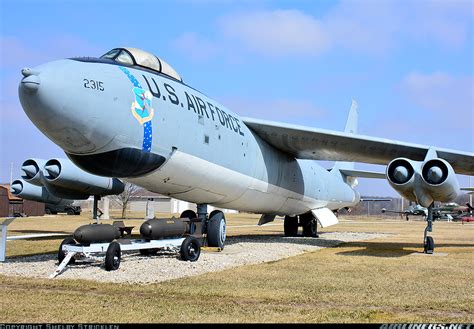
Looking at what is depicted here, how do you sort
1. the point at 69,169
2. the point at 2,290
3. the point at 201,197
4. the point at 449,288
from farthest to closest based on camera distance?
the point at 69,169, the point at 201,197, the point at 449,288, the point at 2,290

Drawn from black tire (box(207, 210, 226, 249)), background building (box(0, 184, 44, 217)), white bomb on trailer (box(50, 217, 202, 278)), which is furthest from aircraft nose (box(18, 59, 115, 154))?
background building (box(0, 184, 44, 217))

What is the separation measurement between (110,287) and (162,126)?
3.79m

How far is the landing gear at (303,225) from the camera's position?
71.9ft

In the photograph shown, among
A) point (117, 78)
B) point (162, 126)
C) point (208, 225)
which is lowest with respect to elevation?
point (208, 225)

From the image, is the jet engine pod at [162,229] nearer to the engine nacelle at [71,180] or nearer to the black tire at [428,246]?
the engine nacelle at [71,180]

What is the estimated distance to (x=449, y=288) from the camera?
28.0 ft

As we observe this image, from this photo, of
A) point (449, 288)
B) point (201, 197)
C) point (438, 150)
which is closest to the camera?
point (449, 288)

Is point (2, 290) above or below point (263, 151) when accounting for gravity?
below

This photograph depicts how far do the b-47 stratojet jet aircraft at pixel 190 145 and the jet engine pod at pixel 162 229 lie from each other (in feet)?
2.96

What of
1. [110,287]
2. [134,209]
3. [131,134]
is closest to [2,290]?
[110,287]

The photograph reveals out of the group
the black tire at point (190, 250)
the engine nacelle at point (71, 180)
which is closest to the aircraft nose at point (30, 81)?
the black tire at point (190, 250)

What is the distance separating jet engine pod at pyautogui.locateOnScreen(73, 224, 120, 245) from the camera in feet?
32.4

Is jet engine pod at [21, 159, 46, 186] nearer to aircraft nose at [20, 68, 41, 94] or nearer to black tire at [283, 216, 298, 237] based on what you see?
aircraft nose at [20, 68, 41, 94]

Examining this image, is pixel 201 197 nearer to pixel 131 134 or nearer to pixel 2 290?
pixel 131 134
